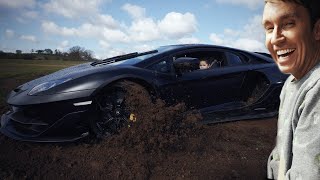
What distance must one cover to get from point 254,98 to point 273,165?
4.42 meters

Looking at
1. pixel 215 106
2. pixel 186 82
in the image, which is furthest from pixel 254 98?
pixel 186 82

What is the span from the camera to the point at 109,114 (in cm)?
416

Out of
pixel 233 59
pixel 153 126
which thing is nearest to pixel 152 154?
pixel 153 126

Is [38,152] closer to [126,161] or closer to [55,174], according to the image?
[55,174]

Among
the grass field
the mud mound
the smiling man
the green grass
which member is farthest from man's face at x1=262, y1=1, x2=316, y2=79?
the green grass

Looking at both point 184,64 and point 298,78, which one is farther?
point 184,64

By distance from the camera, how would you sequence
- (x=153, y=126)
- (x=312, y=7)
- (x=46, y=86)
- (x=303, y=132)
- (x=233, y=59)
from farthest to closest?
(x=233, y=59) < (x=46, y=86) < (x=153, y=126) < (x=312, y=7) < (x=303, y=132)

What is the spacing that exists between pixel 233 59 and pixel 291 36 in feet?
15.0

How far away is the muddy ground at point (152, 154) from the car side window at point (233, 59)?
1.44 meters

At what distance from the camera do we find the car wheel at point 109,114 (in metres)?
4.13

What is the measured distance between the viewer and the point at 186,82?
490 centimetres

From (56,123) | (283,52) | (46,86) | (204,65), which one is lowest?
(56,123)

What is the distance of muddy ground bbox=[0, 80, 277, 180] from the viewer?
3434 millimetres

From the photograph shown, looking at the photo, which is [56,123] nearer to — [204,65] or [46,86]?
[46,86]
